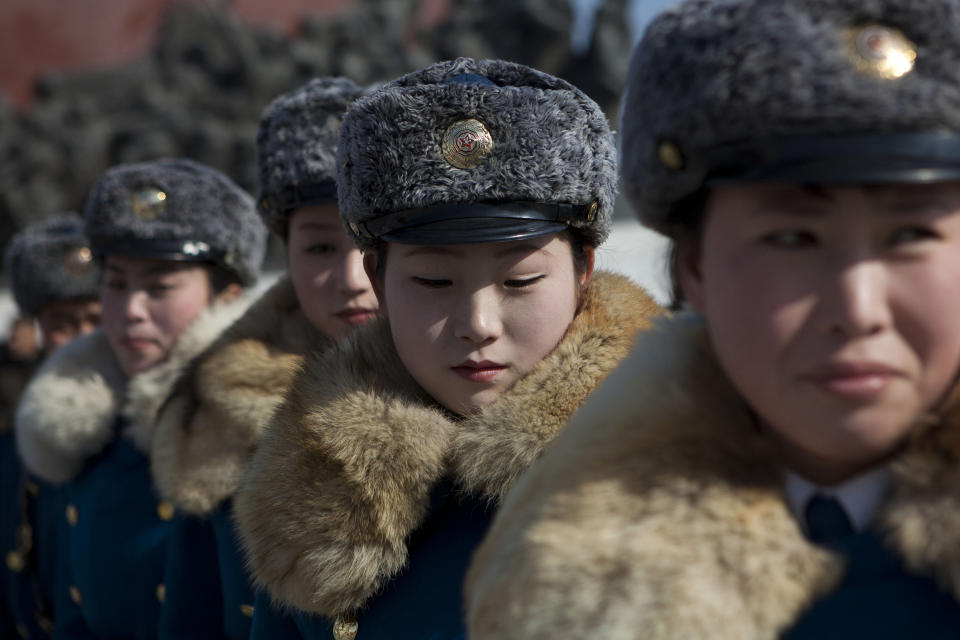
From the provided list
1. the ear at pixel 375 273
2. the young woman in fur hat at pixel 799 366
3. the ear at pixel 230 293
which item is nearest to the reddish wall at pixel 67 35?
the ear at pixel 230 293

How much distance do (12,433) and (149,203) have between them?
6.28ft

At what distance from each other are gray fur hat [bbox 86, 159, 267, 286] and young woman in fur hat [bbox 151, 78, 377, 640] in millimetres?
560

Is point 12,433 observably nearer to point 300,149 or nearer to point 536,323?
point 300,149

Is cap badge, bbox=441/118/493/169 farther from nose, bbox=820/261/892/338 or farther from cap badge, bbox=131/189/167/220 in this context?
cap badge, bbox=131/189/167/220

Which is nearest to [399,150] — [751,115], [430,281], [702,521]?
[430,281]

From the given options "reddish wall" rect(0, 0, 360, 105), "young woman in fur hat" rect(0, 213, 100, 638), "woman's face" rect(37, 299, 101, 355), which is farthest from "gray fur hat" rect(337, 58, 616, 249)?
"reddish wall" rect(0, 0, 360, 105)

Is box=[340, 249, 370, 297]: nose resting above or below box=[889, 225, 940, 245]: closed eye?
below

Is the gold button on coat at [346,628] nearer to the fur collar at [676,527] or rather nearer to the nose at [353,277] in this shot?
the fur collar at [676,527]

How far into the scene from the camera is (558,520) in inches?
43.3

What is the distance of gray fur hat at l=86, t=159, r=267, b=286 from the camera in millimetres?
3092

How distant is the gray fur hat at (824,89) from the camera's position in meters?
0.95

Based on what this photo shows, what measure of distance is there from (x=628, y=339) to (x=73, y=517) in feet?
8.15

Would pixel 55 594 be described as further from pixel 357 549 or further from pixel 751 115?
pixel 751 115

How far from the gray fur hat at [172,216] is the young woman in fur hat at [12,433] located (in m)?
1.01
